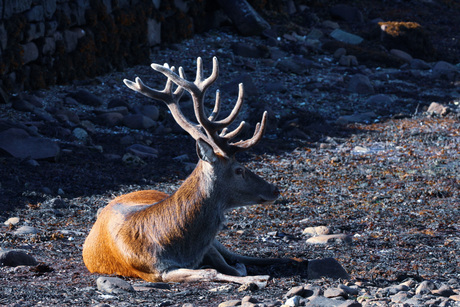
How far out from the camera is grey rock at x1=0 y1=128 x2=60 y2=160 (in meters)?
11.2

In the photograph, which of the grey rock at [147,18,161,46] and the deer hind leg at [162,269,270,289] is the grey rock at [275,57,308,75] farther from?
the deer hind leg at [162,269,270,289]

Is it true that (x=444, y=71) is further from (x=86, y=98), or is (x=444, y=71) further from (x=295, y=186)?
Result: (x=295, y=186)

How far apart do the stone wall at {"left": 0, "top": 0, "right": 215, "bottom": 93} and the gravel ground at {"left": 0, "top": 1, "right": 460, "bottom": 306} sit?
1.54 feet

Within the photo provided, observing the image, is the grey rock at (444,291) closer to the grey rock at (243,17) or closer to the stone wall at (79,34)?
the stone wall at (79,34)

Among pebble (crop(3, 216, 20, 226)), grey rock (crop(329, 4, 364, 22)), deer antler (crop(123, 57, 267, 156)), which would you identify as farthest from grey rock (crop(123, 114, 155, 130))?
grey rock (crop(329, 4, 364, 22))

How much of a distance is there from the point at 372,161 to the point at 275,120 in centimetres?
307

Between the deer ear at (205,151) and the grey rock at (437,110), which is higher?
the deer ear at (205,151)

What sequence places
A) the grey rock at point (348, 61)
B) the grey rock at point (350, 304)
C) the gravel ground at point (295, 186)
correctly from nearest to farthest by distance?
the grey rock at point (350, 304)
the gravel ground at point (295, 186)
the grey rock at point (348, 61)

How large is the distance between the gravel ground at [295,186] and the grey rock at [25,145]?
174 millimetres

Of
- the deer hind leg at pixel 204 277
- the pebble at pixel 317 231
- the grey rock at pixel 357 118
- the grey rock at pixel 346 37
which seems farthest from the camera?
the grey rock at pixel 346 37

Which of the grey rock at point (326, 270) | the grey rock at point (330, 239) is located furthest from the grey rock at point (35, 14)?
the grey rock at point (326, 270)

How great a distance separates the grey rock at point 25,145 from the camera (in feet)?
36.7

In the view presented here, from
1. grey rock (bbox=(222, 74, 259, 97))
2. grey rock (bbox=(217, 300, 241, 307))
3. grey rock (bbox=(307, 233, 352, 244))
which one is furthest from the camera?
grey rock (bbox=(222, 74, 259, 97))

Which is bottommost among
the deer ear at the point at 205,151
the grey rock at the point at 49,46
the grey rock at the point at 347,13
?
the deer ear at the point at 205,151
